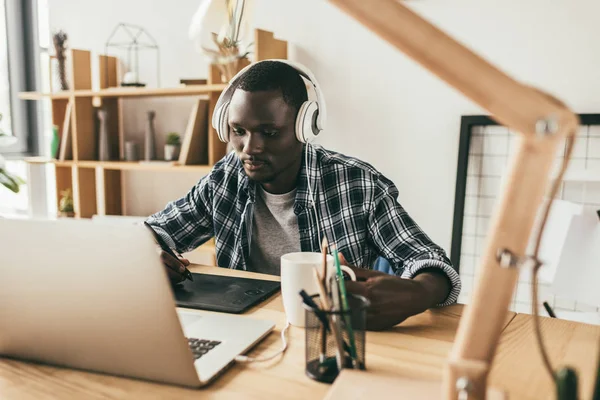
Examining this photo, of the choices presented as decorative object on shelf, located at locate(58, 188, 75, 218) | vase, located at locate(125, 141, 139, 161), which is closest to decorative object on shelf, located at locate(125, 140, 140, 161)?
vase, located at locate(125, 141, 139, 161)

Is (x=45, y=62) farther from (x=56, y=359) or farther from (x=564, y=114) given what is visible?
(x=564, y=114)

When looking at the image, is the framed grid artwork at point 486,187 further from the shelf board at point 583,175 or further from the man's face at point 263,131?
the man's face at point 263,131

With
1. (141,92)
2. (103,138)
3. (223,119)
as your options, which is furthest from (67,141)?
(223,119)

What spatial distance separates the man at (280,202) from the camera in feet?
4.13

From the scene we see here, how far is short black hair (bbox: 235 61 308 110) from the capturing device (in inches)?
50.3

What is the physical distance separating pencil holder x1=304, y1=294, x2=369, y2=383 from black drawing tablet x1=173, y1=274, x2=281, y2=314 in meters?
0.27

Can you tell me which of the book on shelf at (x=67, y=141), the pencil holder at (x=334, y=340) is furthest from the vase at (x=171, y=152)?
the pencil holder at (x=334, y=340)

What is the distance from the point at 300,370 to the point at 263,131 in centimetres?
72

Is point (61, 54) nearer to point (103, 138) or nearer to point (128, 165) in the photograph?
point (103, 138)

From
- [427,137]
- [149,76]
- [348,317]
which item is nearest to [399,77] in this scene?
[427,137]

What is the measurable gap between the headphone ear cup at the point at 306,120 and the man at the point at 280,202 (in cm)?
2

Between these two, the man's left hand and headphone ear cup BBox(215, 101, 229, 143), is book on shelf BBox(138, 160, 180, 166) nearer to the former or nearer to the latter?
headphone ear cup BBox(215, 101, 229, 143)

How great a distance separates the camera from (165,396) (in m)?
0.60

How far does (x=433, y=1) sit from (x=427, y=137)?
54cm
